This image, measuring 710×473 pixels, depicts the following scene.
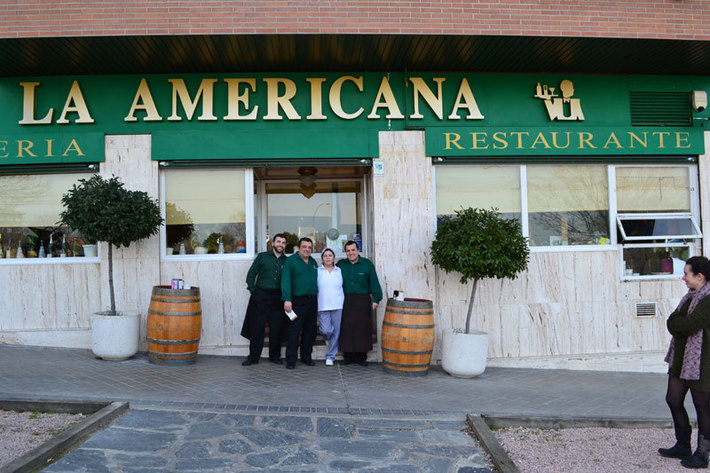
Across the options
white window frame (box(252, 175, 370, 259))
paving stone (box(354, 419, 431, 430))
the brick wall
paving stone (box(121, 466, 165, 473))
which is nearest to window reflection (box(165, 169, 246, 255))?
white window frame (box(252, 175, 370, 259))

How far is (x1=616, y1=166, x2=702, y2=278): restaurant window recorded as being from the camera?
8250mm

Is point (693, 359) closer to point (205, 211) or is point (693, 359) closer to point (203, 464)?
point (203, 464)

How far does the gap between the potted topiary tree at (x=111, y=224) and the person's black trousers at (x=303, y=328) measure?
208 cm

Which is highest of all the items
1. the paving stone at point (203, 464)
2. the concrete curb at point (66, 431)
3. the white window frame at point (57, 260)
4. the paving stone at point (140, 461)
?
the white window frame at point (57, 260)

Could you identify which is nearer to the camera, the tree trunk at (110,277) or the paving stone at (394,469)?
the paving stone at (394,469)

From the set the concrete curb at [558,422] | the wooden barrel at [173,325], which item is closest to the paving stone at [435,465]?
the concrete curb at [558,422]

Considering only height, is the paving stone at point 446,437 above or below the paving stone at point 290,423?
below

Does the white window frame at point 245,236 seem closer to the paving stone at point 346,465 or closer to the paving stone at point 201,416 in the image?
the paving stone at point 201,416

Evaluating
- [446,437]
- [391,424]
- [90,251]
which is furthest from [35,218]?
[446,437]

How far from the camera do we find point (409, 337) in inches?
268

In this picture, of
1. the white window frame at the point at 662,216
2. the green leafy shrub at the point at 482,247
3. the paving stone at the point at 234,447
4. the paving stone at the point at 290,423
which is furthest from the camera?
the white window frame at the point at 662,216

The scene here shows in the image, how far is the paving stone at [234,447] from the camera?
4.46 metres

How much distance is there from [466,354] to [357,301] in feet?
5.17

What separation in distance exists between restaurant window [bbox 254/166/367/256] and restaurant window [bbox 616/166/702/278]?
4143 millimetres
